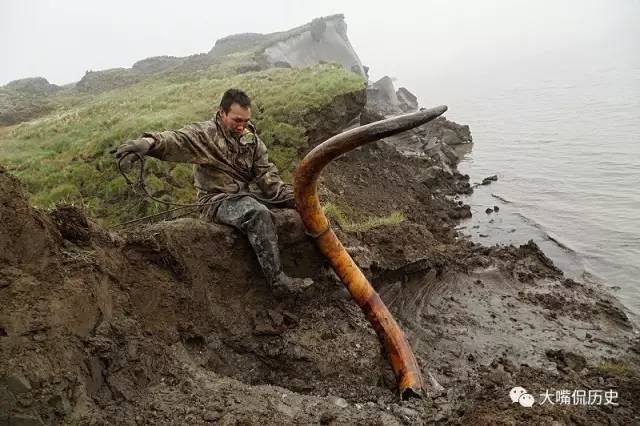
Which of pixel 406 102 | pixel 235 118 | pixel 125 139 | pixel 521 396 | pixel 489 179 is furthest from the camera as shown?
pixel 406 102

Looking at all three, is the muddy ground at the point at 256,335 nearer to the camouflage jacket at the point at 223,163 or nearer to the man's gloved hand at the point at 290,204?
the man's gloved hand at the point at 290,204

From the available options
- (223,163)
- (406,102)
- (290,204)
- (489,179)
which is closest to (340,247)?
(290,204)

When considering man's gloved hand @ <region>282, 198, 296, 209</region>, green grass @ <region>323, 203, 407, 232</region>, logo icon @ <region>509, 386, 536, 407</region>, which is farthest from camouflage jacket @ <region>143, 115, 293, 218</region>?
logo icon @ <region>509, 386, 536, 407</region>

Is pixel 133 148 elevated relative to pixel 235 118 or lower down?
lower down

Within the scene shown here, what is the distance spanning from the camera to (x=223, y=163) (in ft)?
15.9

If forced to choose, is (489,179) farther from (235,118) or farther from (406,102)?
(406,102)

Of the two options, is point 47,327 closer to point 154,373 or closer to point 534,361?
point 154,373

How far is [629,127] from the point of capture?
19.3 meters

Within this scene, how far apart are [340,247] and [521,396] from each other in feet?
7.08

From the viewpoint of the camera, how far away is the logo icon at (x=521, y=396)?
365 centimetres

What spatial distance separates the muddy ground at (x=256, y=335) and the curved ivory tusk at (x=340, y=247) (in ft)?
0.66

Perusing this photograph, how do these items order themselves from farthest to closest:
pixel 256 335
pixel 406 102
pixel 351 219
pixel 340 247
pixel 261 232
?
pixel 406 102, pixel 351 219, pixel 340 247, pixel 261 232, pixel 256 335

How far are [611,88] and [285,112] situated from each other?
2800 cm

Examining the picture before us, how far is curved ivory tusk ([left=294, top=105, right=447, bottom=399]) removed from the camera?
12.7 ft
